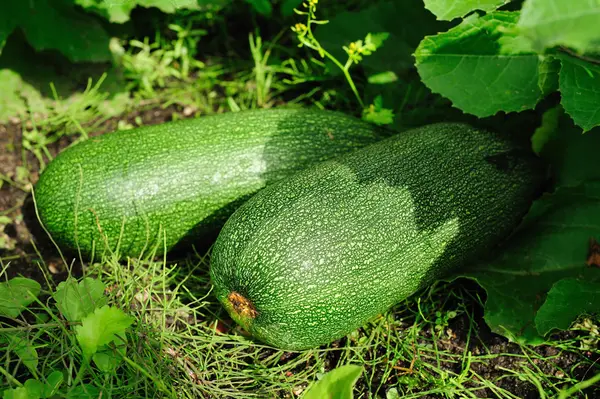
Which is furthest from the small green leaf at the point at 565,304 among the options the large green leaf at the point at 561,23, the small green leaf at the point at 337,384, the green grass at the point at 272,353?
the large green leaf at the point at 561,23

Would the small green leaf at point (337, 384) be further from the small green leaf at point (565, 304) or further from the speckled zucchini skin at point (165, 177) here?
the speckled zucchini skin at point (165, 177)

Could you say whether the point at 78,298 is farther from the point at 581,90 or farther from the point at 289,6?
the point at 581,90

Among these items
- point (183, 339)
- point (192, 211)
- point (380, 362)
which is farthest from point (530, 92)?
point (183, 339)

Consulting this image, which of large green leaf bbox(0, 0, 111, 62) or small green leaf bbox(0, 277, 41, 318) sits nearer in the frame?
small green leaf bbox(0, 277, 41, 318)

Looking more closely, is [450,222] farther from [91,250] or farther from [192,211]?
[91,250]

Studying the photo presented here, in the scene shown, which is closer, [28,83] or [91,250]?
[91,250]

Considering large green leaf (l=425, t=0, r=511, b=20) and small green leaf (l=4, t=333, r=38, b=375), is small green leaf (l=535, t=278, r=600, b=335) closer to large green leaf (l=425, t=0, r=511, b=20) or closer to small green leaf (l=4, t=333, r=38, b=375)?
large green leaf (l=425, t=0, r=511, b=20)

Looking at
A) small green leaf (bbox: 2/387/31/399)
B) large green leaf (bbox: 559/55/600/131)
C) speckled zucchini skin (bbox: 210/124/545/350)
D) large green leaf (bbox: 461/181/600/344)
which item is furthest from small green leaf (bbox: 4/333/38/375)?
large green leaf (bbox: 559/55/600/131)
